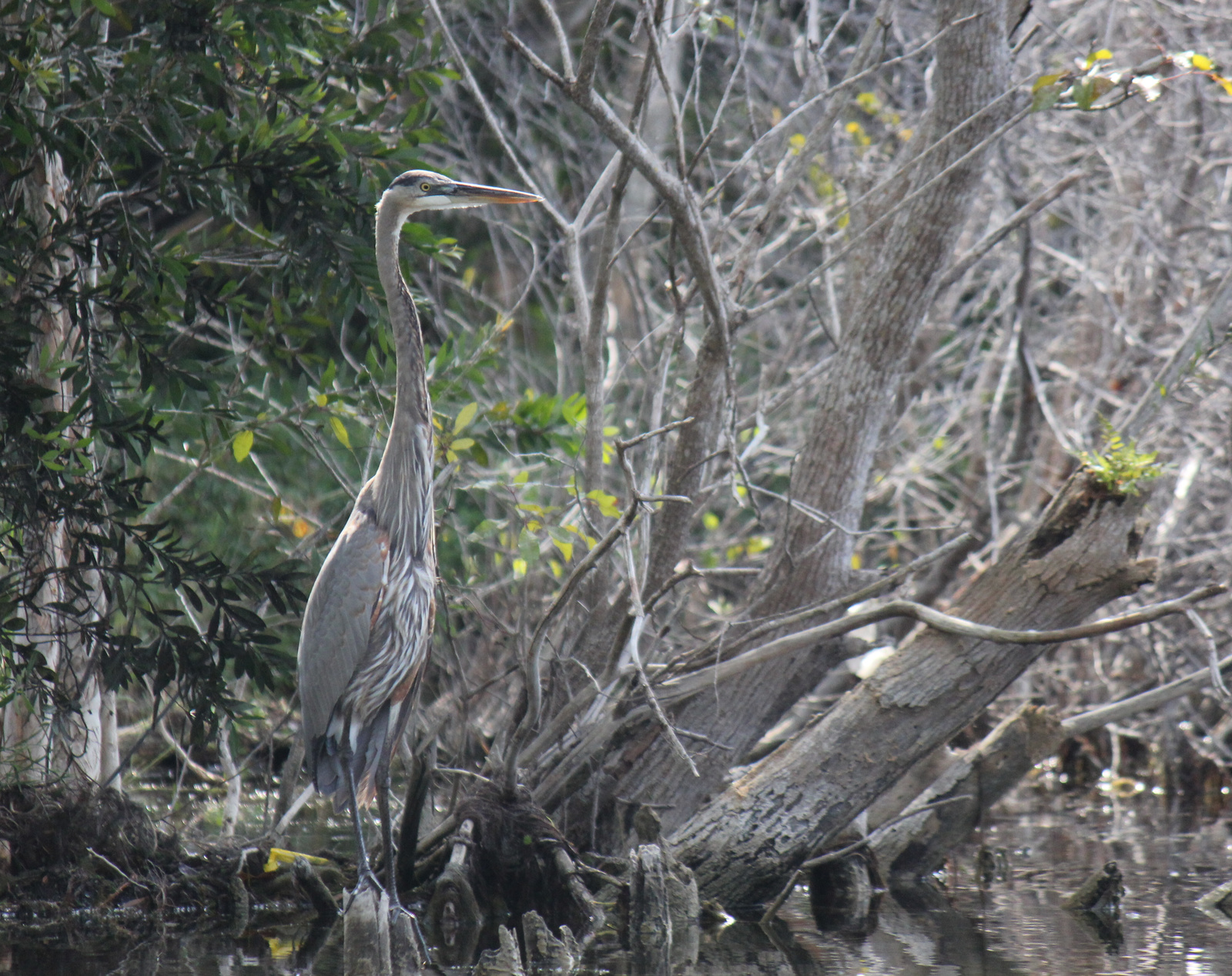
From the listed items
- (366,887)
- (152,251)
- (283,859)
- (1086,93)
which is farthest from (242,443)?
(1086,93)

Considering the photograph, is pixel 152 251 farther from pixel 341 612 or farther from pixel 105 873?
pixel 105 873

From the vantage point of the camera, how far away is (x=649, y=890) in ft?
14.1

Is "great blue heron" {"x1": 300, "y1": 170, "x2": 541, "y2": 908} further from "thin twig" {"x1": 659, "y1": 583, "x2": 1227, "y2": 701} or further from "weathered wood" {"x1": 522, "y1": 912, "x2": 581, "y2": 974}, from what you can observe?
"thin twig" {"x1": 659, "y1": 583, "x2": 1227, "y2": 701}

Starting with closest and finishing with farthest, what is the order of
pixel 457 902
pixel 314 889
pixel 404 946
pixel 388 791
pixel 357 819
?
pixel 404 946
pixel 357 819
pixel 388 791
pixel 457 902
pixel 314 889

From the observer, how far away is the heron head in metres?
4.35

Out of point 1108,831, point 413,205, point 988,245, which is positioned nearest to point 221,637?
point 413,205

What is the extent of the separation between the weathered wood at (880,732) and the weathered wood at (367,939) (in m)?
1.54

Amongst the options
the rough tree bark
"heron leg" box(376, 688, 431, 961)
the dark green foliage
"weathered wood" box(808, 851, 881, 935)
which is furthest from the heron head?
"weathered wood" box(808, 851, 881, 935)

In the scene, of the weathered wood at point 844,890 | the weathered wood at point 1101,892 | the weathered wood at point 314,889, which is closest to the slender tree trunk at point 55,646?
the weathered wood at point 314,889

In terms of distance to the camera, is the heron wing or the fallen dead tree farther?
the fallen dead tree

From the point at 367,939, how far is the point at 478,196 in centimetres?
242

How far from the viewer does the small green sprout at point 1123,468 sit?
4.61 metres

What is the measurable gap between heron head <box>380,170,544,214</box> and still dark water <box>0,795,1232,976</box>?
2.53 meters

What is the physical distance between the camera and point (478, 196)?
443cm
